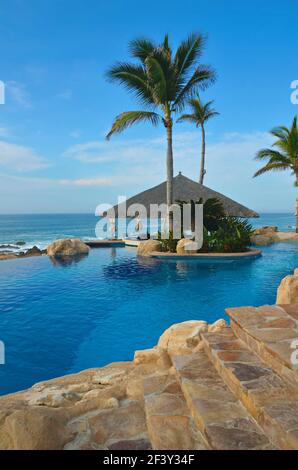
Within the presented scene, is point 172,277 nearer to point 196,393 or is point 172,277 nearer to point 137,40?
point 196,393

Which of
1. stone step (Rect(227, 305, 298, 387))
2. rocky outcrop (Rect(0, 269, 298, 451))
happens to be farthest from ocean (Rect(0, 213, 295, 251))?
stone step (Rect(227, 305, 298, 387))

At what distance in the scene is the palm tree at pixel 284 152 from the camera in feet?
69.5

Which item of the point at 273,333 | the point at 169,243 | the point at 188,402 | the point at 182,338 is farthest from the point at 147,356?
the point at 169,243

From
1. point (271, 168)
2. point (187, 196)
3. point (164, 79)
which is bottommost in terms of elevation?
point (187, 196)

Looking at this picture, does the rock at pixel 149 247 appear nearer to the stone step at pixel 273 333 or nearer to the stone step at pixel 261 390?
the stone step at pixel 273 333

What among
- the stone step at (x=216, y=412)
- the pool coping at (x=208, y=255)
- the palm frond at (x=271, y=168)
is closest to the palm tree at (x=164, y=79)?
the pool coping at (x=208, y=255)

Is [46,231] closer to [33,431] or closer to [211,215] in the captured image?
[211,215]

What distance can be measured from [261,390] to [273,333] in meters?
0.90

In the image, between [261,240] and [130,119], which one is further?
[261,240]

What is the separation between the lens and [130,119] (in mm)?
14250

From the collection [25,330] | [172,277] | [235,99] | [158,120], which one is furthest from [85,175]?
[25,330]

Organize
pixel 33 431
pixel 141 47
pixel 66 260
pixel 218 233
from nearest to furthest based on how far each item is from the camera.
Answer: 1. pixel 33 431
2. pixel 141 47
3. pixel 66 260
4. pixel 218 233
